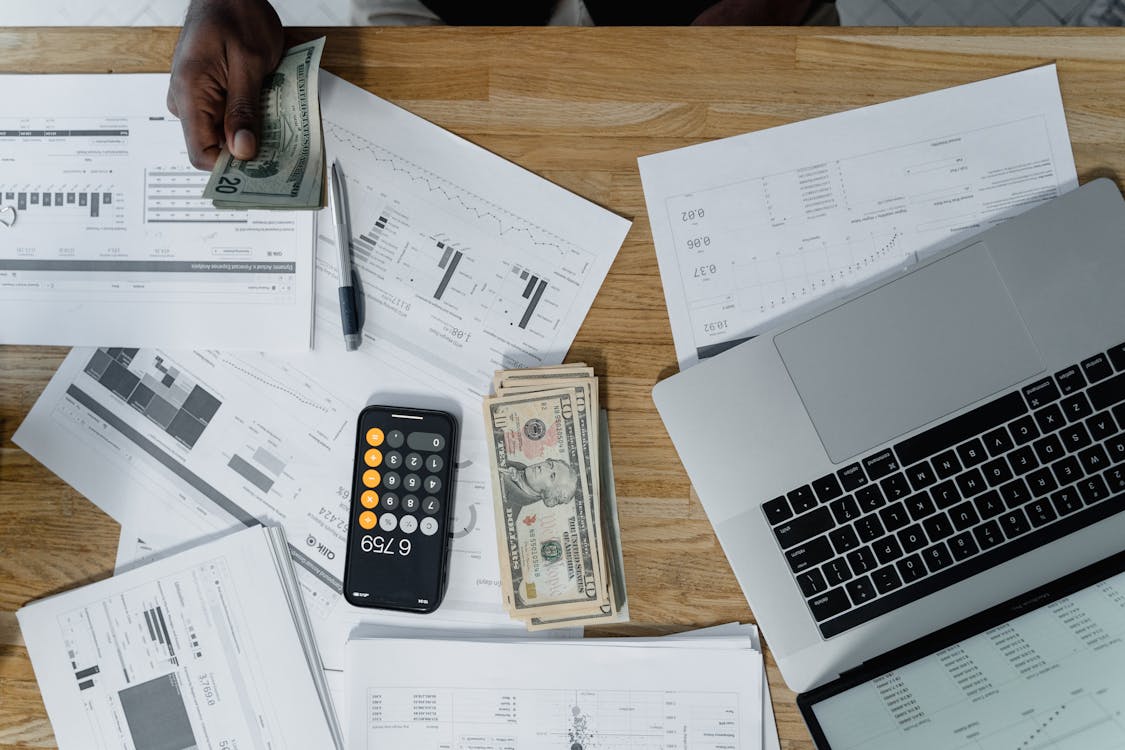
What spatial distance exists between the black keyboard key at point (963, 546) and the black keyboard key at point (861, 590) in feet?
0.24

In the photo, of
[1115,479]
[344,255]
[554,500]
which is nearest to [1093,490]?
[1115,479]

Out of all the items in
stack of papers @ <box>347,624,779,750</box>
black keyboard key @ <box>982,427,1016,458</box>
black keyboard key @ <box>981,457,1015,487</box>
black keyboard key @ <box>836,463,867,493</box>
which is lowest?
stack of papers @ <box>347,624,779,750</box>

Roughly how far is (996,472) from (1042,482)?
38 millimetres

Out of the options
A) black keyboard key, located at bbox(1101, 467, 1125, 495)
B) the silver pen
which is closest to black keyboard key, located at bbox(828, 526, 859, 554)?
black keyboard key, located at bbox(1101, 467, 1125, 495)

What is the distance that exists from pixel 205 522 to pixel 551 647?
1.11 feet

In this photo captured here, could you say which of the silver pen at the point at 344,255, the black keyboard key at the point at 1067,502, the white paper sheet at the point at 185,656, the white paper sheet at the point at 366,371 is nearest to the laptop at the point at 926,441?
the black keyboard key at the point at 1067,502

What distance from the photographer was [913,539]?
693mm

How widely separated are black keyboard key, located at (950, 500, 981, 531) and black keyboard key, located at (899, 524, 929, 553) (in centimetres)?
3

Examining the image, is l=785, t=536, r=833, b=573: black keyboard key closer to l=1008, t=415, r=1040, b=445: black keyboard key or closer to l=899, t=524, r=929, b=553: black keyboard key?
l=899, t=524, r=929, b=553: black keyboard key

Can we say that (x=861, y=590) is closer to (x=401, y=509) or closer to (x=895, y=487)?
(x=895, y=487)

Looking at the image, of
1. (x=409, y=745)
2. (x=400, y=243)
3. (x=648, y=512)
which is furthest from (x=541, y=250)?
(x=409, y=745)

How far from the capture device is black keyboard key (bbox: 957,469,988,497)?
693mm

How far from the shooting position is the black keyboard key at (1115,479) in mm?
686

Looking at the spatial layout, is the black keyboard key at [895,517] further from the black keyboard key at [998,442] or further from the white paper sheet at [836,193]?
the white paper sheet at [836,193]
